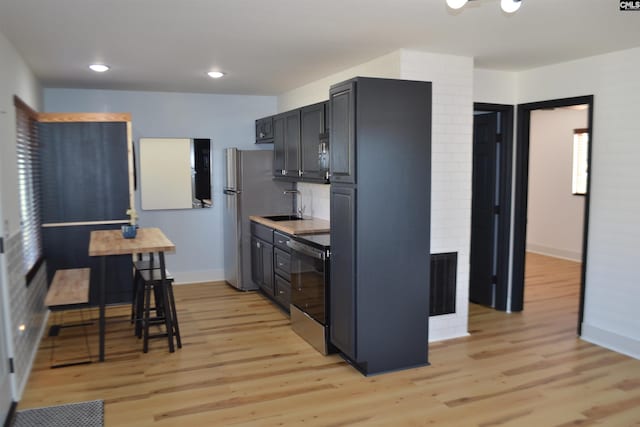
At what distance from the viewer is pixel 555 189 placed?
8242 millimetres

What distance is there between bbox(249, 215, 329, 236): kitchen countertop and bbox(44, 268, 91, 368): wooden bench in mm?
1809

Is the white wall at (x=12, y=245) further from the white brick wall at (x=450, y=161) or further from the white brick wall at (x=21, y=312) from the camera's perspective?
the white brick wall at (x=450, y=161)

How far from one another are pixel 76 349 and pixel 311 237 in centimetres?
220

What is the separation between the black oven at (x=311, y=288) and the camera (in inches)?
161

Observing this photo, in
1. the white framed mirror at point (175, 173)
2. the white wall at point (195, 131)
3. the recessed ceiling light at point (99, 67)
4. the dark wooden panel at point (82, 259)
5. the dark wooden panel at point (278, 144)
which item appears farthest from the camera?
the white framed mirror at point (175, 173)

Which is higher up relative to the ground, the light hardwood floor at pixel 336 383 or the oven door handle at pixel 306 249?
the oven door handle at pixel 306 249

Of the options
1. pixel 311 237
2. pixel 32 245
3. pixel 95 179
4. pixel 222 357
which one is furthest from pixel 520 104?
pixel 32 245

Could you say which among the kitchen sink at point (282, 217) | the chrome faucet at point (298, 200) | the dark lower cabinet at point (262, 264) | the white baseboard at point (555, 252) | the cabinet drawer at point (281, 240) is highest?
the chrome faucet at point (298, 200)

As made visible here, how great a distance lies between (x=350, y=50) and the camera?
4109 mm

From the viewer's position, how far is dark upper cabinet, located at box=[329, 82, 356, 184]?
3.54m

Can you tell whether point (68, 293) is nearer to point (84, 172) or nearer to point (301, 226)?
point (84, 172)

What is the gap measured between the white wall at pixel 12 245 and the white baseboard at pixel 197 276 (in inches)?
98.7

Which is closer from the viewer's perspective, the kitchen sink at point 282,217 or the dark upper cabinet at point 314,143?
the dark upper cabinet at point 314,143

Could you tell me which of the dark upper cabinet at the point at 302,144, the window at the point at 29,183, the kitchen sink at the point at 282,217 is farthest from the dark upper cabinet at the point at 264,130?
the window at the point at 29,183
